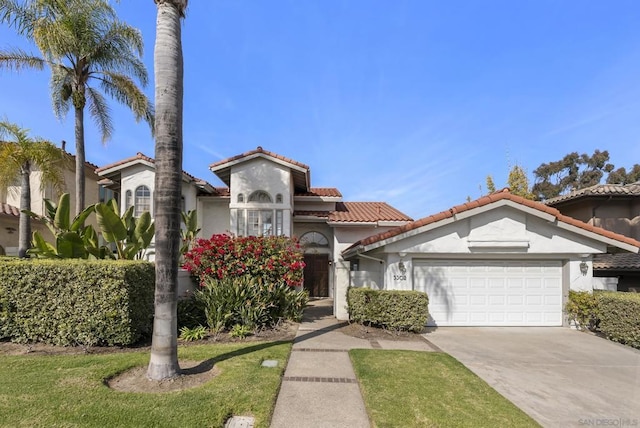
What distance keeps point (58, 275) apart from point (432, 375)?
27.8 feet

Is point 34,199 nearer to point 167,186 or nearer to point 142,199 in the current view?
point 142,199

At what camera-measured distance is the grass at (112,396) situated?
4.41m

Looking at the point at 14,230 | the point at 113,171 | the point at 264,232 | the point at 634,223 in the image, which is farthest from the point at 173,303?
the point at 634,223

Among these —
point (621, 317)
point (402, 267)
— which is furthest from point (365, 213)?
point (621, 317)

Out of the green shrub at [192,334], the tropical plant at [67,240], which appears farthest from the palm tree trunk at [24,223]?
the green shrub at [192,334]

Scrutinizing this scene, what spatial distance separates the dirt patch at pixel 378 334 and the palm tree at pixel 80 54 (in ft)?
33.7

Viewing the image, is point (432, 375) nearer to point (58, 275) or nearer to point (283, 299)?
point (283, 299)

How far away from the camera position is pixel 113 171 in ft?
52.5

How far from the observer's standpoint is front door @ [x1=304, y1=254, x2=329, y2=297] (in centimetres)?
1867

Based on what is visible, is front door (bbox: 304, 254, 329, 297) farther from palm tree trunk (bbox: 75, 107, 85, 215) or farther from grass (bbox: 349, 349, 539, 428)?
grass (bbox: 349, 349, 539, 428)

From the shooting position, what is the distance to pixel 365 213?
61.2 ft

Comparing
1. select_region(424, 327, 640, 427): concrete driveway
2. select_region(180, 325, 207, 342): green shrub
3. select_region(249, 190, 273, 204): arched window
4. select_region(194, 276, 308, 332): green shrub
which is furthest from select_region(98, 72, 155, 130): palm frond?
select_region(424, 327, 640, 427): concrete driveway

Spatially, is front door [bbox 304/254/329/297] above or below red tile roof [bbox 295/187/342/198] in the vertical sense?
below

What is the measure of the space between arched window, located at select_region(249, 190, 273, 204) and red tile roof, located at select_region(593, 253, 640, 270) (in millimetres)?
15478
